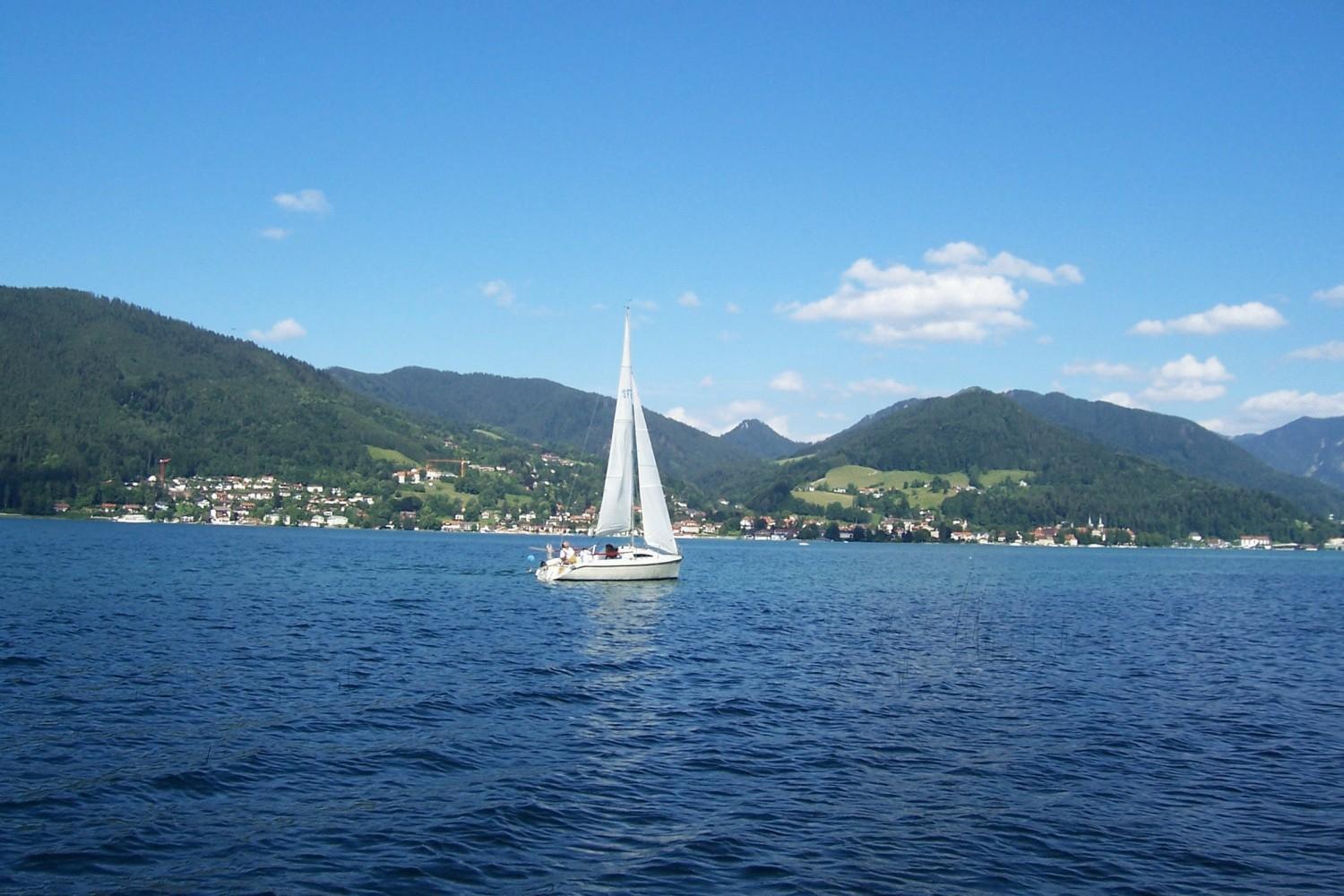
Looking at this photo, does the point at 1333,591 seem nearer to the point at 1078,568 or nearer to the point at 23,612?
the point at 1078,568

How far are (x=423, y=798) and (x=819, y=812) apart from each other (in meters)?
6.54

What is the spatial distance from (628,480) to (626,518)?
2427 millimetres

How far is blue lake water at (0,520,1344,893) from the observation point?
13.9 m

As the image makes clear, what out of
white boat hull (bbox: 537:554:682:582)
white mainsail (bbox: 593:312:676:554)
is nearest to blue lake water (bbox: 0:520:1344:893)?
white boat hull (bbox: 537:554:682:582)

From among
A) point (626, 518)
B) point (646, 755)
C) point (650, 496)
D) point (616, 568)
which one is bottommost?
point (646, 755)

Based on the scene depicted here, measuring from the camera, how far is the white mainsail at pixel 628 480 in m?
64.2

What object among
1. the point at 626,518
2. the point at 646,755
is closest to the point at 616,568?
the point at 626,518

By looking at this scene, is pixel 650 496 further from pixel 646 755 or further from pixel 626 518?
pixel 646 755

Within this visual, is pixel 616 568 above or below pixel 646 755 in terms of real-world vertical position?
above

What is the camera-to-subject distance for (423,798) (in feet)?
54.8

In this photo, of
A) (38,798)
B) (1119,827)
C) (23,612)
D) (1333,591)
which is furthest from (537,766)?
(1333,591)

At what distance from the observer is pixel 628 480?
2534 inches

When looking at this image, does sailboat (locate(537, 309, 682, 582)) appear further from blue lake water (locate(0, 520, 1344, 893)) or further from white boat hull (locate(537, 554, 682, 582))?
blue lake water (locate(0, 520, 1344, 893))

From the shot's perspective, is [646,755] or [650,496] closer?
[646,755]
